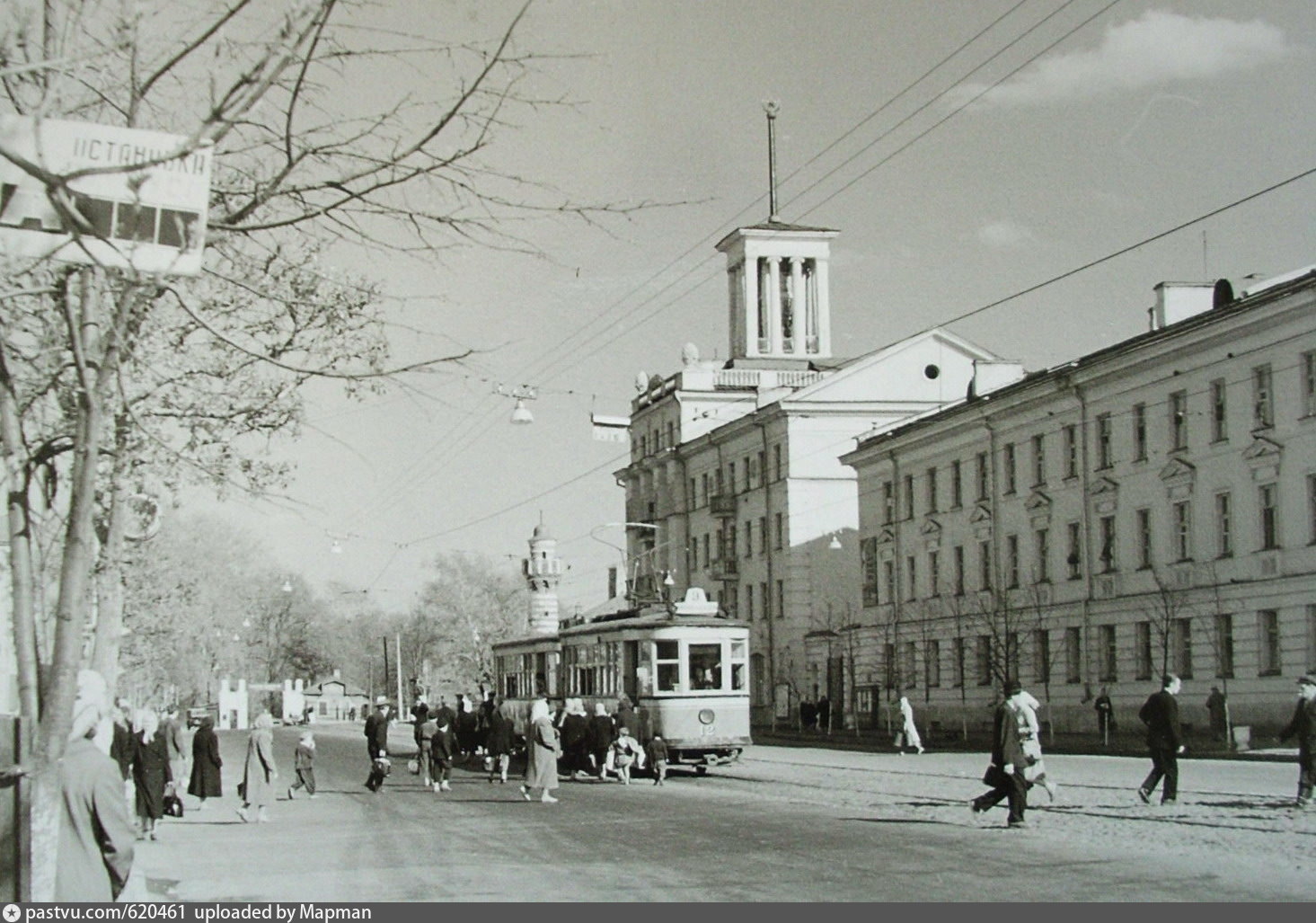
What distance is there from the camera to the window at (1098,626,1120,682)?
48.8 metres

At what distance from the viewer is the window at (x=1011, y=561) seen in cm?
5538

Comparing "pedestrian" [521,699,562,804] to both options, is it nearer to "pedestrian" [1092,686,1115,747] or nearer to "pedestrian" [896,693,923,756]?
"pedestrian" [896,693,923,756]

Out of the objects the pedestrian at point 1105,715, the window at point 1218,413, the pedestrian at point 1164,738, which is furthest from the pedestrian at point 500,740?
the window at point 1218,413

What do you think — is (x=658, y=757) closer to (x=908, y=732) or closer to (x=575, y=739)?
(x=575, y=739)

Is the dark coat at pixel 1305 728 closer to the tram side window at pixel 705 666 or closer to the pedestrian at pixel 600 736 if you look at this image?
the pedestrian at pixel 600 736

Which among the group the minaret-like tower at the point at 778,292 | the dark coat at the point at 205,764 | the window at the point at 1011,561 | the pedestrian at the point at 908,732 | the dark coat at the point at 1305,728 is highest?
the minaret-like tower at the point at 778,292

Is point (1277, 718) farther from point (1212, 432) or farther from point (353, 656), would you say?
point (353, 656)

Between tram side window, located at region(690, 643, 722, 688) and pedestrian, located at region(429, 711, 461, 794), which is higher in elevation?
tram side window, located at region(690, 643, 722, 688)

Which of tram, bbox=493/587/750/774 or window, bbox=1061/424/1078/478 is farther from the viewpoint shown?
window, bbox=1061/424/1078/478

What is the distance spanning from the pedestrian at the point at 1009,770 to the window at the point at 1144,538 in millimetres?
29278

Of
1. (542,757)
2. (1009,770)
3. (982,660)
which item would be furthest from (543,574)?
(1009,770)

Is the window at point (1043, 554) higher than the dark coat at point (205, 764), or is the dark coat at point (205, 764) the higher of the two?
the window at point (1043, 554)

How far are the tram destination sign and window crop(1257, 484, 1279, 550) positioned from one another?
3757 centimetres

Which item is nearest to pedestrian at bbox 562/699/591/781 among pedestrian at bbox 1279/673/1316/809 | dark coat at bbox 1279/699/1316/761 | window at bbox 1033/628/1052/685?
dark coat at bbox 1279/699/1316/761
